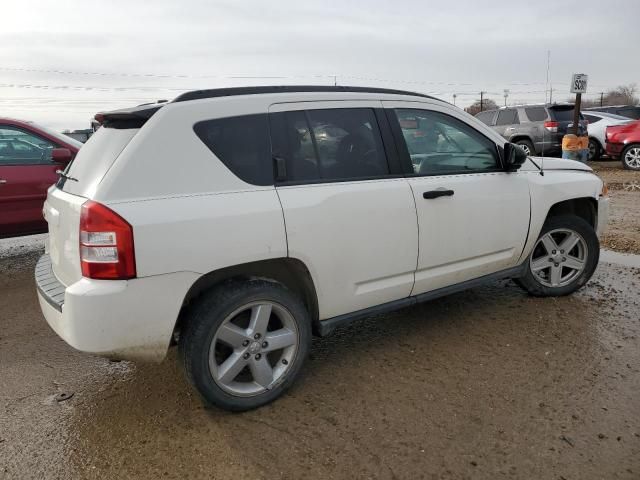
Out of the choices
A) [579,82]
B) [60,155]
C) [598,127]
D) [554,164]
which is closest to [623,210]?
[579,82]

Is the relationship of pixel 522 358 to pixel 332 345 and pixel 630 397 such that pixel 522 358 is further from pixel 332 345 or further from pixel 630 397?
pixel 332 345

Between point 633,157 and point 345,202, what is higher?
point 345,202

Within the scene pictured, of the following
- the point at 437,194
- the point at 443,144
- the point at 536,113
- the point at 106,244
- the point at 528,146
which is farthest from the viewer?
the point at 528,146

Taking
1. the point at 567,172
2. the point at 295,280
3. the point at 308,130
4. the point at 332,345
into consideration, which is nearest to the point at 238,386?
the point at 295,280

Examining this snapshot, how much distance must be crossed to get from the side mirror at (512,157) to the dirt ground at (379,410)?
1.20 m

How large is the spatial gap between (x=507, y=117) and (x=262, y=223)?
552 inches

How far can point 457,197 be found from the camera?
3439mm

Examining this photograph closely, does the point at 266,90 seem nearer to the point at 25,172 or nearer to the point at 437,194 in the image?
A: the point at 437,194

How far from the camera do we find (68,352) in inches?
146

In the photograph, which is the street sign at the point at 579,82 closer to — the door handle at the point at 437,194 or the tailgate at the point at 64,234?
the door handle at the point at 437,194

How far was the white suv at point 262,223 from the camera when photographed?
2.46 m

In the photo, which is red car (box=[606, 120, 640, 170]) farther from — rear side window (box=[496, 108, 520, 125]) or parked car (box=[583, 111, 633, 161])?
rear side window (box=[496, 108, 520, 125])

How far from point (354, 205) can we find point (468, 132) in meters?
1.28

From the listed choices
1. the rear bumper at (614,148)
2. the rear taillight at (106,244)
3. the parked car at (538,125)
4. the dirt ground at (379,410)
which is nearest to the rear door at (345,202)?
the dirt ground at (379,410)
